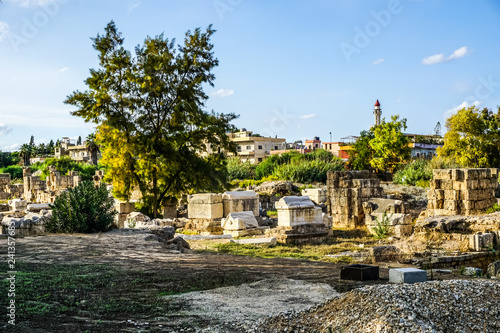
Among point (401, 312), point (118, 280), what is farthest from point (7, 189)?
point (401, 312)

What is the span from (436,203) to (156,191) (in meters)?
11.0

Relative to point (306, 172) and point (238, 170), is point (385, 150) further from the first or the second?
point (238, 170)

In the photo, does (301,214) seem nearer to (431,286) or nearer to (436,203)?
(436,203)

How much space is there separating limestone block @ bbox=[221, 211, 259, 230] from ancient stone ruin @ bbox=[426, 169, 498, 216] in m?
6.35

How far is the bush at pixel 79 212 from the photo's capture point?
1162cm

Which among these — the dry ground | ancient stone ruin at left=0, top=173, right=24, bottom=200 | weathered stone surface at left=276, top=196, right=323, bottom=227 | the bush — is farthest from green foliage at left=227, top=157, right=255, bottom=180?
the dry ground

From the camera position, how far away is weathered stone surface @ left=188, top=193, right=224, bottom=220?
57.8ft

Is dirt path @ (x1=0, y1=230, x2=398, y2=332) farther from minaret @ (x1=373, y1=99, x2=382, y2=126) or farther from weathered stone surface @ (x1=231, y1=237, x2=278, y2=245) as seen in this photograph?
minaret @ (x1=373, y1=99, x2=382, y2=126)

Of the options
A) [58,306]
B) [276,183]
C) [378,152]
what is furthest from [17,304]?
[378,152]

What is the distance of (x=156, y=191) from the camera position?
66.6 ft

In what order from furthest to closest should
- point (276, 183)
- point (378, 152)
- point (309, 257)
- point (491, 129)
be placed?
point (378, 152)
point (491, 129)
point (276, 183)
point (309, 257)

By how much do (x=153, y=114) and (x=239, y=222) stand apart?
7.02 metres

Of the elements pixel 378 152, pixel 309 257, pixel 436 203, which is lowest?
pixel 309 257

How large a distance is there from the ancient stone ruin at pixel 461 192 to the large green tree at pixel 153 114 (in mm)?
8771
